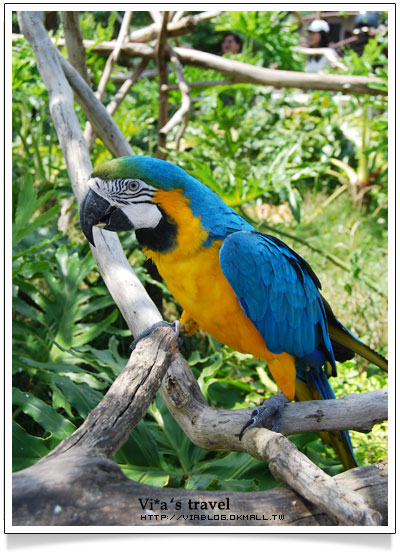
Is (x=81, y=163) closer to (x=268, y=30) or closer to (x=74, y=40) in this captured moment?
(x=74, y=40)

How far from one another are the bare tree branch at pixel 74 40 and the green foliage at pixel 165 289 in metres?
0.40

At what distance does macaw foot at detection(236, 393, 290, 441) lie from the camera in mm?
992

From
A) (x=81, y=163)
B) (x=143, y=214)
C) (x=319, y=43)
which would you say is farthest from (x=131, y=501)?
(x=319, y=43)

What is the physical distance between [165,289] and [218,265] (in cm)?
114

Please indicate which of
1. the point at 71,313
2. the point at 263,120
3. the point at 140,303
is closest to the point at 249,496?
the point at 140,303

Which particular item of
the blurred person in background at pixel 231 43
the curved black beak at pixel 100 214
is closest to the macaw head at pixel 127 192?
the curved black beak at pixel 100 214

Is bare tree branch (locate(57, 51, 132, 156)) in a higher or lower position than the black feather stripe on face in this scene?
higher

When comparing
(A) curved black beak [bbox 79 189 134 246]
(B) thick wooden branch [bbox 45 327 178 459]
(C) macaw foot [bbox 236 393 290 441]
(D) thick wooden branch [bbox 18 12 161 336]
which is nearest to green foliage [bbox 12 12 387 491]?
(D) thick wooden branch [bbox 18 12 161 336]

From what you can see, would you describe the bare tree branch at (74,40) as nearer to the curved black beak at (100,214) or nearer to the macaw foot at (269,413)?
the curved black beak at (100,214)

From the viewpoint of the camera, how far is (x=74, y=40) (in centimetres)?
198

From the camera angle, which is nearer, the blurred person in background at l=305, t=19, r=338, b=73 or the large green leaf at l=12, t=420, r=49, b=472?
the large green leaf at l=12, t=420, r=49, b=472

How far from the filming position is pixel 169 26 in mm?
2234

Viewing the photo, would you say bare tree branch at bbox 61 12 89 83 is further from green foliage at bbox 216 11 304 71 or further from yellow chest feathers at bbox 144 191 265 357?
yellow chest feathers at bbox 144 191 265 357

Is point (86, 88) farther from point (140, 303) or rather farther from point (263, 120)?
point (263, 120)
